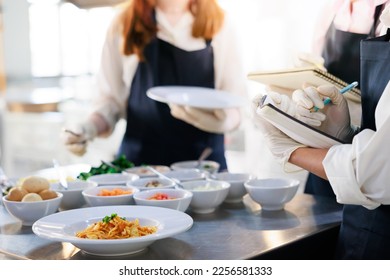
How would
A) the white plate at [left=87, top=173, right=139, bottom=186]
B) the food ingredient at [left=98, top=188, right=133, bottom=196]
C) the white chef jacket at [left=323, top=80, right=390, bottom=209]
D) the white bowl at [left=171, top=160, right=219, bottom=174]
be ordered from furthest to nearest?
the white bowl at [left=171, top=160, right=219, bottom=174]
the white plate at [left=87, top=173, right=139, bottom=186]
the food ingredient at [left=98, top=188, right=133, bottom=196]
the white chef jacket at [left=323, top=80, right=390, bottom=209]

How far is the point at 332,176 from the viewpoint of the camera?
3.83 feet

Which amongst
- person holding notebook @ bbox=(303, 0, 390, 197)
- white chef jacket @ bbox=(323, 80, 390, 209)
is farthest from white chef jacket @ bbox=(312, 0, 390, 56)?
white chef jacket @ bbox=(323, 80, 390, 209)

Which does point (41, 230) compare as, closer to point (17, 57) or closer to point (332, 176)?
point (332, 176)

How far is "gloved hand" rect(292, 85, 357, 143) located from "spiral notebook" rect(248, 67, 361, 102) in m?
0.07

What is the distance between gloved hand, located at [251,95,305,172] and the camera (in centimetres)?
132

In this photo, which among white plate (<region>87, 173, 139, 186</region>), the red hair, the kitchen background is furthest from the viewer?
the kitchen background

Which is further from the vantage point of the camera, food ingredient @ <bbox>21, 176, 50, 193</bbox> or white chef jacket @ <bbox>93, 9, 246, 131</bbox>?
white chef jacket @ <bbox>93, 9, 246, 131</bbox>

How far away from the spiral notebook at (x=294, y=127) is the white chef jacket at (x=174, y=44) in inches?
44.8

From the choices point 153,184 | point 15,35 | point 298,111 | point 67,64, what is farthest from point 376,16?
point 67,64

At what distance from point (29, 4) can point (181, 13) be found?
4069 millimetres

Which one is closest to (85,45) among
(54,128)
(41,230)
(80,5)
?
(80,5)

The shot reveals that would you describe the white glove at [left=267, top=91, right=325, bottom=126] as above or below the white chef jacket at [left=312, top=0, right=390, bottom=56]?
below

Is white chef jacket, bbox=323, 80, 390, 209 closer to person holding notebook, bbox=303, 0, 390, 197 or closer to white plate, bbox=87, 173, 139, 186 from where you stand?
person holding notebook, bbox=303, 0, 390, 197

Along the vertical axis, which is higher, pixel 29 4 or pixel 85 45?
pixel 29 4
